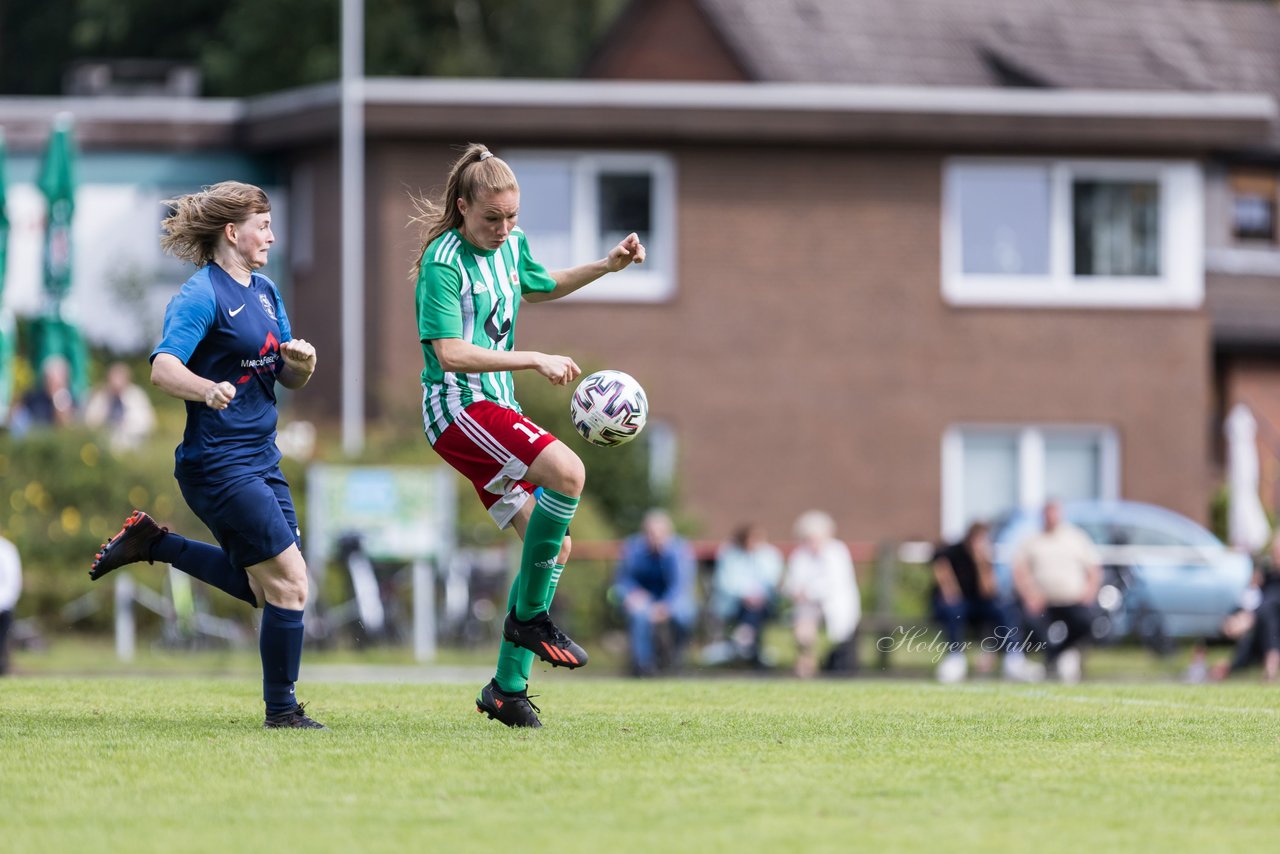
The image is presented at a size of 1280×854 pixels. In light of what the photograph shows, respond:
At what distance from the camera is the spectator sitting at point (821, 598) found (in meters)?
22.2

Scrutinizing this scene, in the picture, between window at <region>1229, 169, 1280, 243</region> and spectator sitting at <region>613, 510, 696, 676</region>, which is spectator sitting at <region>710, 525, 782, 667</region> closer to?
spectator sitting at <region>613, 510, 696, 676</region>

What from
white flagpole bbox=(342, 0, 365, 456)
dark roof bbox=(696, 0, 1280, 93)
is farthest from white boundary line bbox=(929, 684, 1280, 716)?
dark roof bbox=(696, 0, 1280, 93)

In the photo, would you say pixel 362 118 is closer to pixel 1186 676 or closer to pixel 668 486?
pixel 668 486

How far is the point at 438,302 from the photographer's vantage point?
848 centimetres

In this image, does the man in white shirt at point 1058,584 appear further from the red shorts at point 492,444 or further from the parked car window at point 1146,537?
the red shorts at point 492,444

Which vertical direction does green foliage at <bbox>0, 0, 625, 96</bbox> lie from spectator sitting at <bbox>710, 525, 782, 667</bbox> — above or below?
above

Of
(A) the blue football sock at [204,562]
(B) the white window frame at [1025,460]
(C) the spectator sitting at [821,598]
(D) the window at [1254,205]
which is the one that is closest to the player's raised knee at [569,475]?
(A) the blue football sock at [204,562]

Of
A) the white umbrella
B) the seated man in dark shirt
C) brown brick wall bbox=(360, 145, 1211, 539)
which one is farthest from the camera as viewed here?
brown brick wall bbox=(360, 145, 1211, 539)

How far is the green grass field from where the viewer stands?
6277mm

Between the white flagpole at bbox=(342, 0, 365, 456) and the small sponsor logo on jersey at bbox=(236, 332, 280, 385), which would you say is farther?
the white flagpole at bbox=(342, 0, 365, 456)

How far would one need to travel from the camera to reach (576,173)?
30969 mm

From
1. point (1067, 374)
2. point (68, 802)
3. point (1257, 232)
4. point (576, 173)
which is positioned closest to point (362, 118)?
point (576, 173)

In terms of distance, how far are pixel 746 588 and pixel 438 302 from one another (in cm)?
1503

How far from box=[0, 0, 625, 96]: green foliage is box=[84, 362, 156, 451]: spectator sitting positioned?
739 inches
